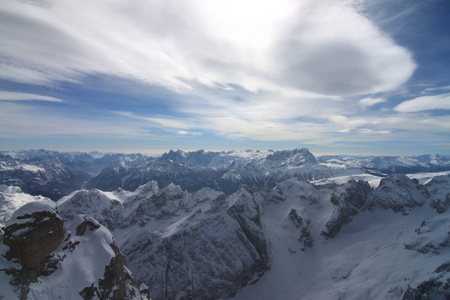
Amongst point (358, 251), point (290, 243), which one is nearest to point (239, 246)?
point (290, 243)

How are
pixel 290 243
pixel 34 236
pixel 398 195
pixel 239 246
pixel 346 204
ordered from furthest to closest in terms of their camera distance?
pixel 398 195 < pixel 346 204 < pixel 290 243 < pixel 239 246 < pixel 34 236

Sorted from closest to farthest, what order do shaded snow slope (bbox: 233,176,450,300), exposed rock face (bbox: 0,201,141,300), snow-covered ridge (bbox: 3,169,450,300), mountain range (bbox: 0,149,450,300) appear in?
exposed rock face (bbox: 0,201,141,300) < mountain range (bbox: 0,149,450,300) < shaded snow slope (bbox: 233,176,450,300) < snow-covered ridge (bbox: 3,169,450,300)

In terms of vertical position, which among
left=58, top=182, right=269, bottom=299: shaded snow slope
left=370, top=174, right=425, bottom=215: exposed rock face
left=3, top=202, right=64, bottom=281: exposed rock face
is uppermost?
left=3, top=202, right=64, bottom=281: exposed rock face

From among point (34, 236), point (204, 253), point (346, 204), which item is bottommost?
point (204, 253)

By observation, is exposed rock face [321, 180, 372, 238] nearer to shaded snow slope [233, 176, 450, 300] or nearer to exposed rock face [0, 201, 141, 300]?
shaded snow slope [233, 176, 450, 300]

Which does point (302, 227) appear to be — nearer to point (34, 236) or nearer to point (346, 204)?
point (346, 204)

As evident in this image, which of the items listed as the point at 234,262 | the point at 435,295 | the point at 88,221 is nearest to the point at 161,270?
the point at 234,262

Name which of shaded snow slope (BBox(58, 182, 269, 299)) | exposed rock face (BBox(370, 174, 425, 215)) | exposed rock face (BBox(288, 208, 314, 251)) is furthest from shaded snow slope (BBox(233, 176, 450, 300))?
shaded snow slope (BBox(58, 182, 269, 299))
